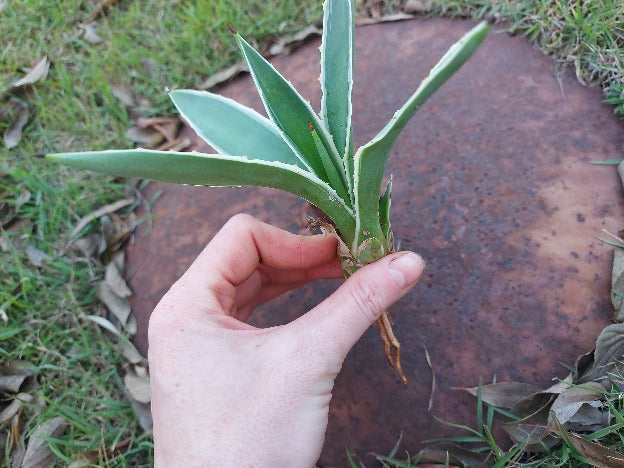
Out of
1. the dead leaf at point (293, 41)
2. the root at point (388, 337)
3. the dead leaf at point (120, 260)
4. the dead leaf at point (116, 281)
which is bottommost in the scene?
the dead leaf at point (116, 281)

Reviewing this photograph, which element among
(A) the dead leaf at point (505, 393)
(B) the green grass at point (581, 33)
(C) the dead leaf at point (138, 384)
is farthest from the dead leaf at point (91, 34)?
(A) the dead leaf at point (505, 393)

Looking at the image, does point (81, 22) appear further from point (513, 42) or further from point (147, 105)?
point (513, 42)

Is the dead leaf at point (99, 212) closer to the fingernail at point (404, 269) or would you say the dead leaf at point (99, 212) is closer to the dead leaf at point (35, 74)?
the dead leaf at point (35, 74)

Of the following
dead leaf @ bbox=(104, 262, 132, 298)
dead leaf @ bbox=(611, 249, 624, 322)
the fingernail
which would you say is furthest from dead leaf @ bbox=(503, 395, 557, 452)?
dead leaf @ bbox=(104, 262, 132, 298)

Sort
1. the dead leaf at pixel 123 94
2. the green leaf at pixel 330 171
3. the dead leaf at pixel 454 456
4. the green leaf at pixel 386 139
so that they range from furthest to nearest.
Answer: the dead leaf at pixel 123 94 → the dead leaf at pixel 454 456 → the green leaf at pixel 330 171 → the green leaf at pixel 386 139

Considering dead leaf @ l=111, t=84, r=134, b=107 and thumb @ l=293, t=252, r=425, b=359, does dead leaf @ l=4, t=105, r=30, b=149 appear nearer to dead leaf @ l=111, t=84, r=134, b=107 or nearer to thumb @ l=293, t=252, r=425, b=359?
dead leaf @ l=111, t=84, r=134, b=107

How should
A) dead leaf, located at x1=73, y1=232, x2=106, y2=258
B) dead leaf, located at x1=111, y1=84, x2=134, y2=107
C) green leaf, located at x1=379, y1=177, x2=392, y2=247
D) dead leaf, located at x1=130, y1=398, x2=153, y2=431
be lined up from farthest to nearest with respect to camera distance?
dead leaf, located at x1=111, y1=84, x2=134, y2=107, dead leaf, located at x1=73, y1=232, x2=106, y2=258, dead leaf, located at x1=130, y1=398, x2=153, y2=431, green leaf, located at x1=379, y1=177, x2=392, y2=247

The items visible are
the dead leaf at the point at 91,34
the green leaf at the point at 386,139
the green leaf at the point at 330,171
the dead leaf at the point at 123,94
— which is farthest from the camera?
the dead leaf at the point at 91,34

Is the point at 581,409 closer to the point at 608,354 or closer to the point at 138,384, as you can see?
the point at 608,354
